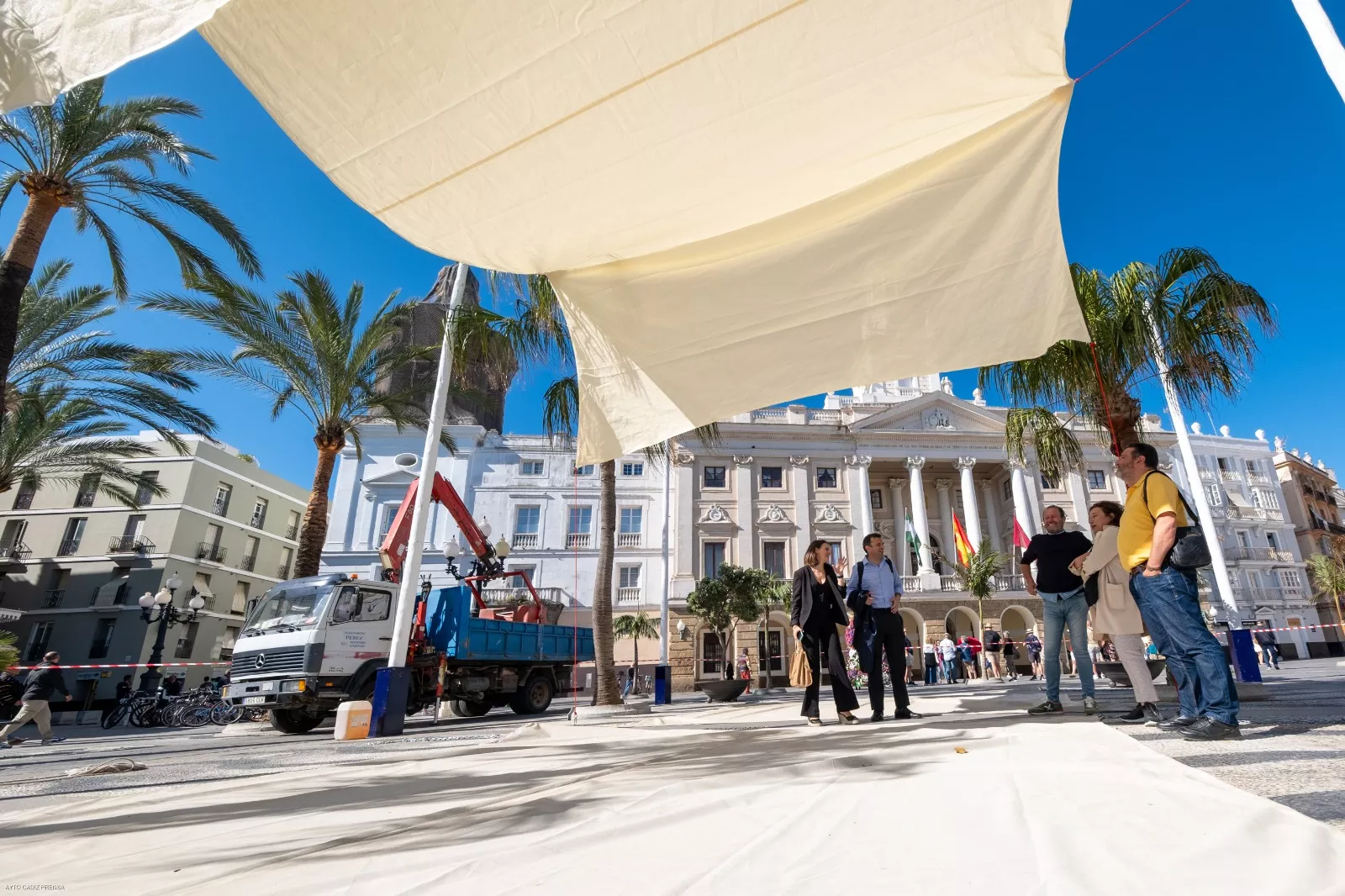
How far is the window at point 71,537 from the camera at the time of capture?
108 ft

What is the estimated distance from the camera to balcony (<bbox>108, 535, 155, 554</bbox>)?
1268 inches

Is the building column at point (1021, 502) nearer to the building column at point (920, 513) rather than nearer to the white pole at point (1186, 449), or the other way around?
the building column at point (920, 513)

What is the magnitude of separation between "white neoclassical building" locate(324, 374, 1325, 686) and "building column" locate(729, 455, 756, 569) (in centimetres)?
7

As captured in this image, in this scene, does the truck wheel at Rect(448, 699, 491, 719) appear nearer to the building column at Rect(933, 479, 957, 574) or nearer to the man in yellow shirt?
the man in yellow shirt

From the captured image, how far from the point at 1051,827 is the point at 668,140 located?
235cm

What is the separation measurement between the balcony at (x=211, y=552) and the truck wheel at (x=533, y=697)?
27.6 meters

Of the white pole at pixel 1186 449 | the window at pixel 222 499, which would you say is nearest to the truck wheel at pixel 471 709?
the white pole at pixel 1186 449

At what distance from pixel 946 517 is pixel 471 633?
30.6 metres

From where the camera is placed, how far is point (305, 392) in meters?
15.3

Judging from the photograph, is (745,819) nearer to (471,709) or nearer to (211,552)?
(471,709)

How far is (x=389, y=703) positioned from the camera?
315 inches

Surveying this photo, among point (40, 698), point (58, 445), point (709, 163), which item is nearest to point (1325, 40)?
point (709, 163)

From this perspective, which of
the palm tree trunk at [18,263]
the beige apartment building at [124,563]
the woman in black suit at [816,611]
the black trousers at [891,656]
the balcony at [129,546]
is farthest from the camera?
the balcony at [129,546]

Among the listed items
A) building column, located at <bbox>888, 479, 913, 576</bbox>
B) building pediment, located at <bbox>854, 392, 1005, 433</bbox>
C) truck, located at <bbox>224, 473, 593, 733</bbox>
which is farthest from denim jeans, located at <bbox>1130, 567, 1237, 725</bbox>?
building pediment, located at <bbox>854, 392, 1005, 433</bbox>
